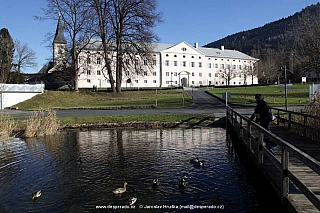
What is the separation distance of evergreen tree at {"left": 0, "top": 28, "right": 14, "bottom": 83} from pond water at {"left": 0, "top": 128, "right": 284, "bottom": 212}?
47917mm

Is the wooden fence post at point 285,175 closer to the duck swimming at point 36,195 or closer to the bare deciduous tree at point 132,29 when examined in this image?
the duck swimming at point 36,195

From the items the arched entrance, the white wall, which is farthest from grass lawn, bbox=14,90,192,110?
the arched entrance

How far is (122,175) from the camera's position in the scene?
953 cm

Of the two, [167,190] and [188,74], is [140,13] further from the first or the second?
[188,74]

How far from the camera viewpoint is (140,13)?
4644cm

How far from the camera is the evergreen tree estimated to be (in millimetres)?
57656

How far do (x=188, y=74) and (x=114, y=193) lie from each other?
86.3 m

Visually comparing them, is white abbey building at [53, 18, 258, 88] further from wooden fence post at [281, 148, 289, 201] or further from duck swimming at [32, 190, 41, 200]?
wooden fence post at [281, 148, 289, 201]

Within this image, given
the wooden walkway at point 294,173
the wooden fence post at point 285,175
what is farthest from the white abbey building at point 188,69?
the wooden fence post at point 285,175

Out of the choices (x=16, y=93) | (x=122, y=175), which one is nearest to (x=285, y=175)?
(x=122, y=175)

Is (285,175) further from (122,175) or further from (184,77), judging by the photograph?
(184,77)

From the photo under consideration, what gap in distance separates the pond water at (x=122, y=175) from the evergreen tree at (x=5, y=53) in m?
47.9

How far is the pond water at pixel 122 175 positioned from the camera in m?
7.22

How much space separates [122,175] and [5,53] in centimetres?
5989
